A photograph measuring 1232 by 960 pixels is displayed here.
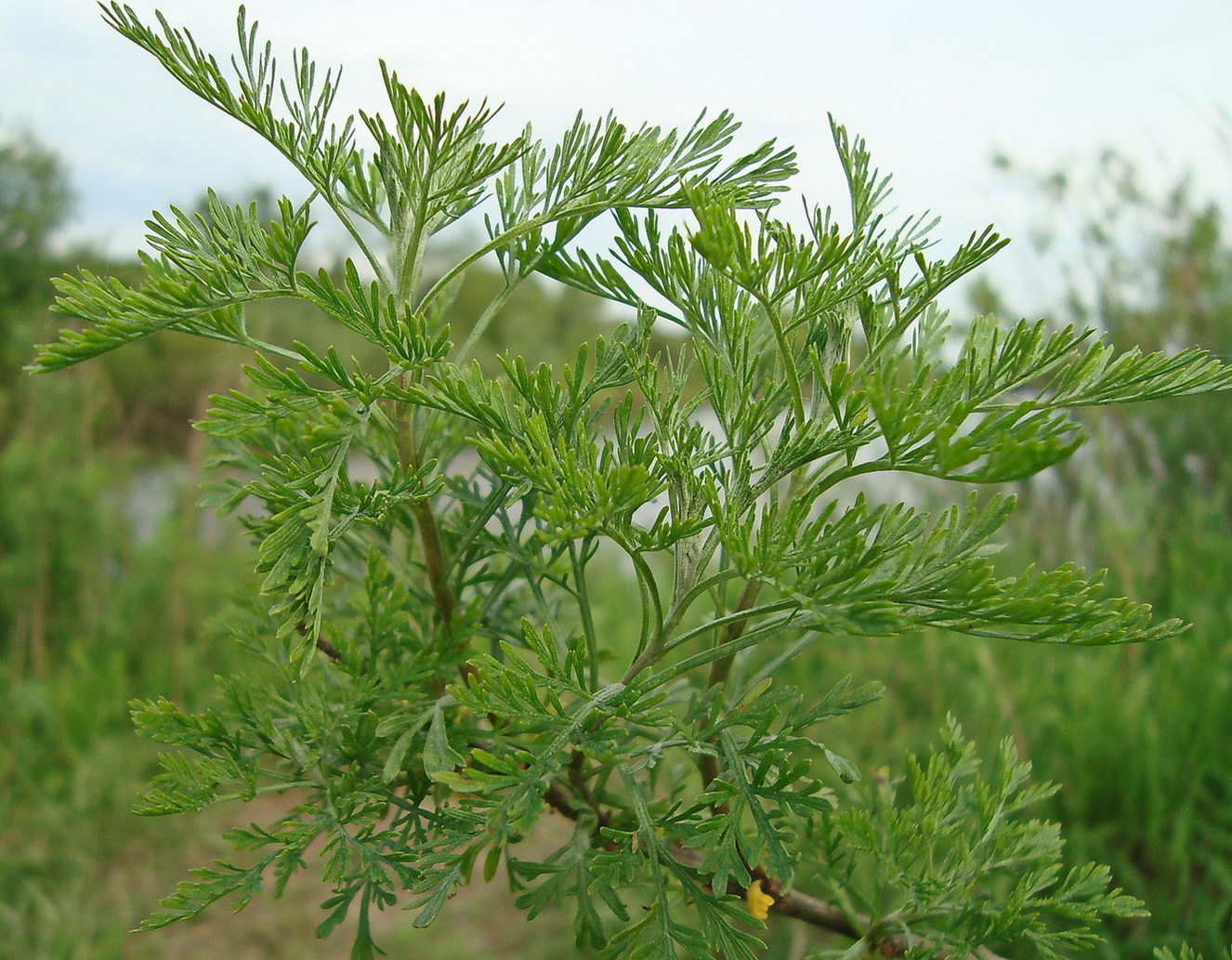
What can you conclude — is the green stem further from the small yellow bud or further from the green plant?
the small yellow bud

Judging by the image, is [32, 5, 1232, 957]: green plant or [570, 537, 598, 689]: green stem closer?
[32, 5, 1232, 957]: green plant

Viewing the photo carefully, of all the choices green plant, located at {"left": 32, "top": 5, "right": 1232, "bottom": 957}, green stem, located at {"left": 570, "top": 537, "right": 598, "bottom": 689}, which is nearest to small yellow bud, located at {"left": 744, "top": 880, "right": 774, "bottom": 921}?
green plant, located at {"left": 32, "top": 5, "right": 1232, "bottom": 957}

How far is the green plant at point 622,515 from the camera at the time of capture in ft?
1.37

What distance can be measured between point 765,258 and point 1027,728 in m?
1.61

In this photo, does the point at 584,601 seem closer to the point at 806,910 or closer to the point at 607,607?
the point at 806,910

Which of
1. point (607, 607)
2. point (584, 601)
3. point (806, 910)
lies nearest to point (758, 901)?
point (806, 910)

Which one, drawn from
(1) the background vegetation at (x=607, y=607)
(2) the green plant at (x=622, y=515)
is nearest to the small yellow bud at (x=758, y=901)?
(2) the green plant at (x=622, y=515)

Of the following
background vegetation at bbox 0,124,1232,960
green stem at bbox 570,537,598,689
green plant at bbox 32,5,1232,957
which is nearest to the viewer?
green plant at bbox 32,5,1232,957

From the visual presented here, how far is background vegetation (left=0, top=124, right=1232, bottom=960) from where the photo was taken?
150cm

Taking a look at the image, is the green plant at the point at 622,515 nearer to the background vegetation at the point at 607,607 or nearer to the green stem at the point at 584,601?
the green stem at the point at 584,601

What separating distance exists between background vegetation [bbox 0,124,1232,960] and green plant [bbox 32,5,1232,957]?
0.64m

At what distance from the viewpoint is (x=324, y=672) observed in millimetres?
616

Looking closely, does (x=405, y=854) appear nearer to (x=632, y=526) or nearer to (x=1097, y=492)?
(x=632, y=526)

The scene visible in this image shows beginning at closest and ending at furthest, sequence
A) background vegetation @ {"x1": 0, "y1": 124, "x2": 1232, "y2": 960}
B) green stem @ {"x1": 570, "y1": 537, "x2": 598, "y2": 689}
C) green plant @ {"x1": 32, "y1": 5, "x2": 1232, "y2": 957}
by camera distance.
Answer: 1. green plant @ {"x1": 32, "y1": 5, "x2": 1232, "y2": 957}
2. green stem @ {"x1": 570, "y1": 537, "x2": 598, "y2": 689}
3. background vegetation @ {"x1": 0, "y1": 124, "x2": 1232, "y2": 960}
